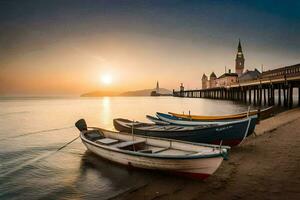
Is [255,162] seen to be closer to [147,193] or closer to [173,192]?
[173,192]

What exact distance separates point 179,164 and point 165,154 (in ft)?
2.24

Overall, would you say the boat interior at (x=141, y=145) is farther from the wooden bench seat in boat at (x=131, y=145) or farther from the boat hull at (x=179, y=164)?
the boat hull at (x=179, y=164)

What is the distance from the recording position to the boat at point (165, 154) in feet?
24.6

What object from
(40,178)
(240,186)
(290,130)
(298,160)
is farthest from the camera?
(290,130)

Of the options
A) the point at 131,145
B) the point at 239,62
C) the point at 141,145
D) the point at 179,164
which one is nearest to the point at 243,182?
the point at 179,164

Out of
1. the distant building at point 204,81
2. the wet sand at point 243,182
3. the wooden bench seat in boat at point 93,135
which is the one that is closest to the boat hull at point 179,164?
the wet sand at point 243,182

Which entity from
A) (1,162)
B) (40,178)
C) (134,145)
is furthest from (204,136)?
(1,162)

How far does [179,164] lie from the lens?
26.1ft

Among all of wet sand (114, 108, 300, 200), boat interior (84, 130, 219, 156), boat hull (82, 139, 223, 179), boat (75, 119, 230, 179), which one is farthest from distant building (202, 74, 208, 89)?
boat hull (82, 139, 223, 179)

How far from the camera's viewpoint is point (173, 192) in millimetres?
7484

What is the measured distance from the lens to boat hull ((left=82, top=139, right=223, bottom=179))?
7.48m

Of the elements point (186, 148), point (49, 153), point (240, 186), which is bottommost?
point (49, 153)

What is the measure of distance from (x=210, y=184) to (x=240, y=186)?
99 cm

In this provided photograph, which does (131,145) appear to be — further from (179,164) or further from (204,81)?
(204,81)
